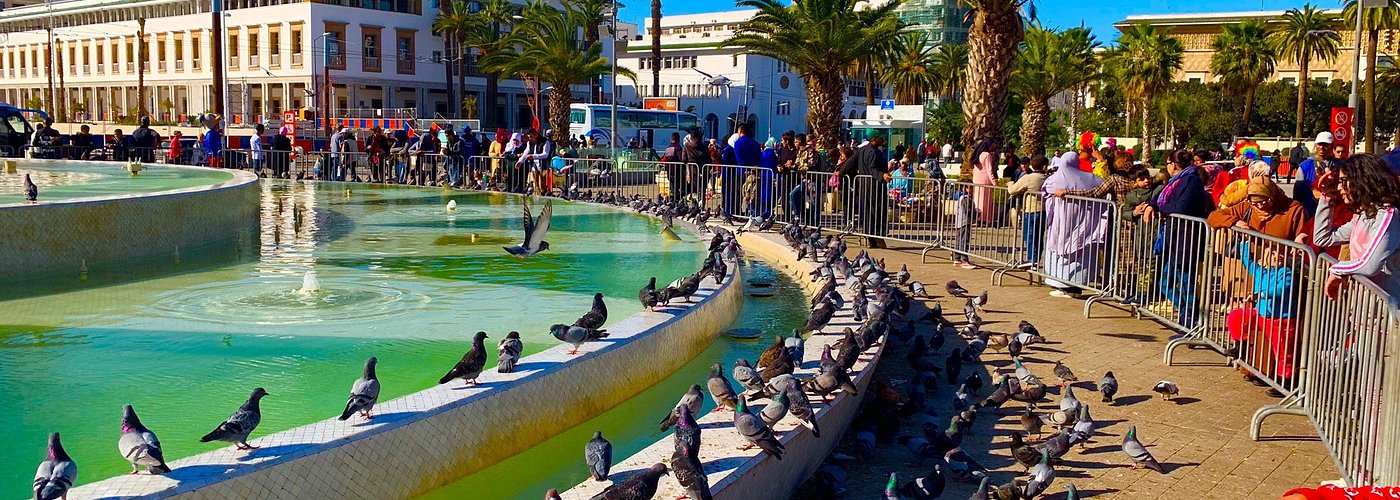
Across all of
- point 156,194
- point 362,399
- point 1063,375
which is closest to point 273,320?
point 362,399

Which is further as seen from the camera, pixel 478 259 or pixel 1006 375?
pixel 478 259

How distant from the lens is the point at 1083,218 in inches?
420

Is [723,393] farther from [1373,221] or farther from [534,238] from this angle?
[534,238]

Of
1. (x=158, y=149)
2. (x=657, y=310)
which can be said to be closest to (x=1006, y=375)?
(x=657, y=310)

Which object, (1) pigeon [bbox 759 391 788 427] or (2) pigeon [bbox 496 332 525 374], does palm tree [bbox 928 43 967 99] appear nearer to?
(2) pigeon [bbox 496 332 525 374]

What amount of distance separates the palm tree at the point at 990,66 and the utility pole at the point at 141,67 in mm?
52769

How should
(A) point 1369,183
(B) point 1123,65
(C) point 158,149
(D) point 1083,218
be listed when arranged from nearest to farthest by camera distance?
(A) point 1369,183 → (D) point 1083,218 → (C) point 158,149 → (B) point 1123,65

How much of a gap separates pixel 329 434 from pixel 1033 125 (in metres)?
44.3

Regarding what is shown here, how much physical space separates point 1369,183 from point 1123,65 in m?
64.1

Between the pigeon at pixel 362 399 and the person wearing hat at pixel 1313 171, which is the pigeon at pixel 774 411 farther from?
the person wearing hat at pixel 1313 171

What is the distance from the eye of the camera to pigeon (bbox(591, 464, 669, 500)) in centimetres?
455

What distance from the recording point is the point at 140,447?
4.57 meters

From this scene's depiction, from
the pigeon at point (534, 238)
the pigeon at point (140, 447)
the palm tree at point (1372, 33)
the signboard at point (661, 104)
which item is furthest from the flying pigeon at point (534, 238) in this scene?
the palm tree at point (1372, 33)

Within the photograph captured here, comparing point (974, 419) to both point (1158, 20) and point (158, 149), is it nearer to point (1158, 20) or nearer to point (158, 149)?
point (158, 149)
